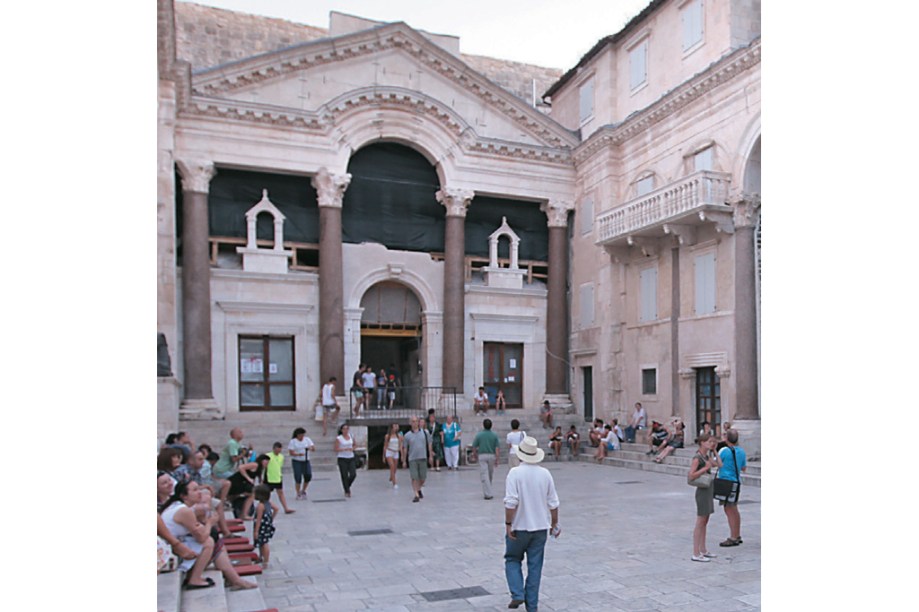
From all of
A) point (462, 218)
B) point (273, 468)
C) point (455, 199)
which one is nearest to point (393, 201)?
point (455, 199)

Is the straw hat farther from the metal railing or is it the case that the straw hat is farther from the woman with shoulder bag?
the metal railing

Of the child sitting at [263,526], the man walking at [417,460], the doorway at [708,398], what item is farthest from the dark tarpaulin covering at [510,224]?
the child sitting at [263,526]

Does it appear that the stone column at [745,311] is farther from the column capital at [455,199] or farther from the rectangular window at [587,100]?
the column capital at [455,199]

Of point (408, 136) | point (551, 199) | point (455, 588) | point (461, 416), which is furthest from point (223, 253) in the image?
point (455, 588)

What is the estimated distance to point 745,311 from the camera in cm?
1948

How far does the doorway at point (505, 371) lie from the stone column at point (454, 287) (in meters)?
1.30

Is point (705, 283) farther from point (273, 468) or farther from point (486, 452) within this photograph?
point (273, 468)

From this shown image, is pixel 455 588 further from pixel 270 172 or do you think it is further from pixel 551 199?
pixel 551 199

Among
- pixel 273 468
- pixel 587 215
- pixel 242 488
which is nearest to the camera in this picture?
pixel 242 488

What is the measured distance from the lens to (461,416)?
82.3ft

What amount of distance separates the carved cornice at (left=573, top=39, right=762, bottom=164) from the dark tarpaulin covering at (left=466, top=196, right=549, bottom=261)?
99.6 inches

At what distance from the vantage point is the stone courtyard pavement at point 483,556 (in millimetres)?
7578

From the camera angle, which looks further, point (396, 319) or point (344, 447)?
point (396, 319)

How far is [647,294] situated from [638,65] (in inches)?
292
